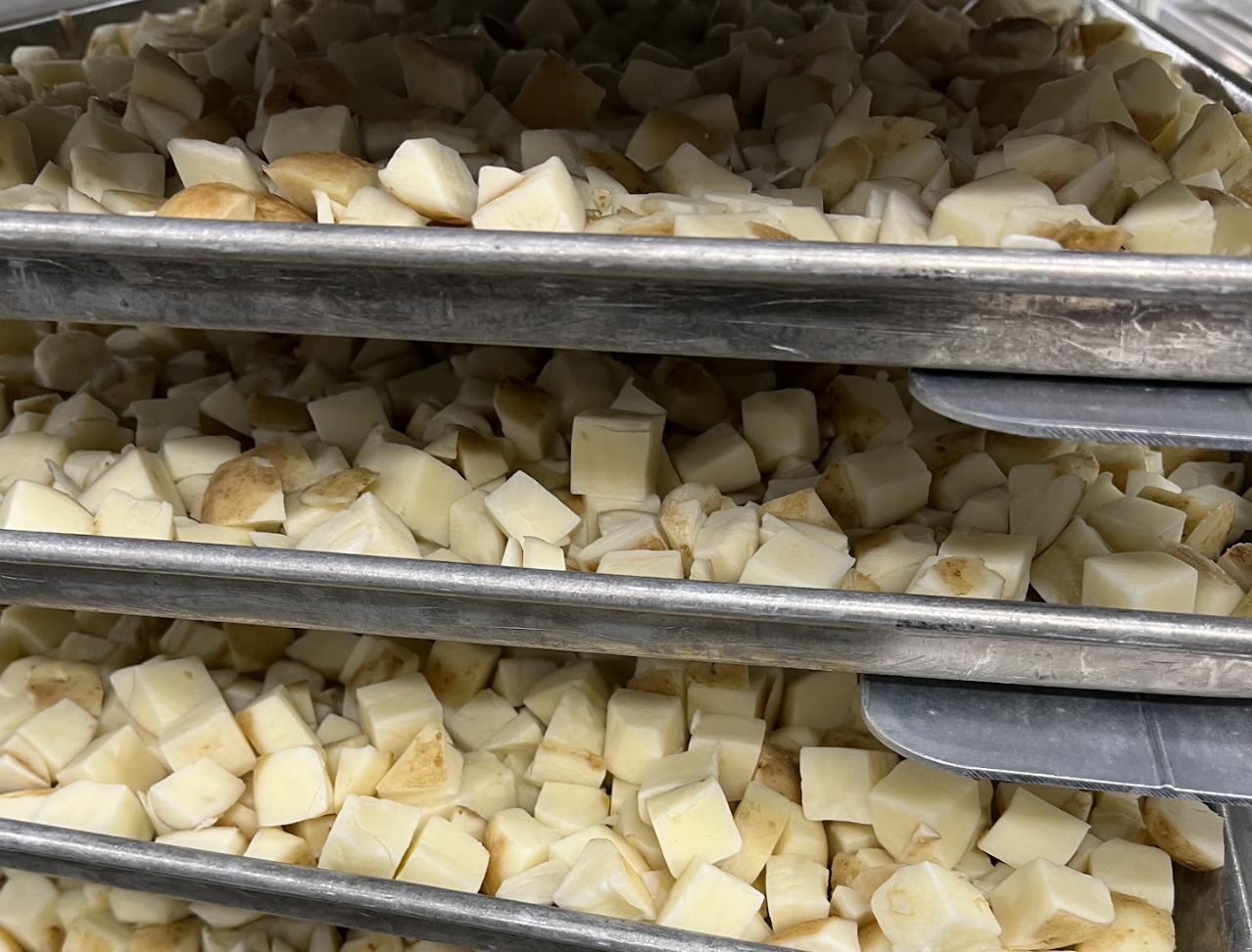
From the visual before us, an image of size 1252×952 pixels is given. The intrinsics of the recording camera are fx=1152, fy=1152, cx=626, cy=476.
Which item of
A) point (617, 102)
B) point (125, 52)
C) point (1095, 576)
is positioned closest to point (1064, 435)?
point (1095, 576)

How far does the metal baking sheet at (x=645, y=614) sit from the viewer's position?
592 mm

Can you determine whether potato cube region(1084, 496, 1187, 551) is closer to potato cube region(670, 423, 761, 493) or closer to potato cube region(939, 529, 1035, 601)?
potato cube region(939, 529, 1035, 601)

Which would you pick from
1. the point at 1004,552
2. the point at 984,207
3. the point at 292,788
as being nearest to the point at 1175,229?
the point at 984,207

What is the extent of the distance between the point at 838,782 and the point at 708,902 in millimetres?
115

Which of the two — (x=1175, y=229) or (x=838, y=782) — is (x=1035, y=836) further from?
(x=1175, y=229)

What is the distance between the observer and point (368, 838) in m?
0.72

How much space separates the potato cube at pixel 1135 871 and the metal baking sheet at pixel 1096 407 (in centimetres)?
30

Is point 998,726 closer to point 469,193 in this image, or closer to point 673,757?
point 673,757

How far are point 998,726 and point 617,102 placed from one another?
0.54m

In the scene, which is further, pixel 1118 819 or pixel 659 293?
pixel 1118 819

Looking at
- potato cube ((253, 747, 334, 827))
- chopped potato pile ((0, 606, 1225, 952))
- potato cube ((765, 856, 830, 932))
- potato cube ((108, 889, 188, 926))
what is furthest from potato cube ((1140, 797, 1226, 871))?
potato cube ((108, 889, 188, 926))

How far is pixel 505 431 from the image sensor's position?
2.58ft

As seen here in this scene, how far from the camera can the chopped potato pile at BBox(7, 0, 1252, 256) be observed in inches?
24.5

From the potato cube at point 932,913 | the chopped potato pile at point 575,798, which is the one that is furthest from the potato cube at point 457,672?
the potato cube at point 932,913
